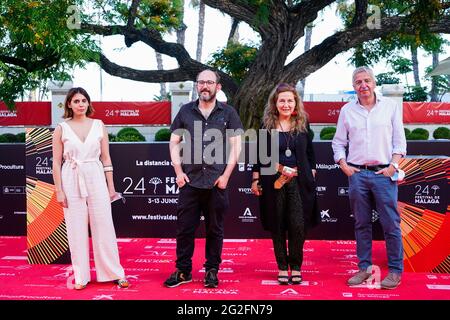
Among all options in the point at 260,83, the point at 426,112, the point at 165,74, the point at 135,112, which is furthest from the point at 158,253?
the point at 426,112

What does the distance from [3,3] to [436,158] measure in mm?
4621

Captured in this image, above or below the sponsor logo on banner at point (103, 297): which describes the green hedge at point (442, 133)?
above

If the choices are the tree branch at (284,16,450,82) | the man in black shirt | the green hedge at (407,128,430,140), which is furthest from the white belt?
the green hedge at (407,128,430,140)

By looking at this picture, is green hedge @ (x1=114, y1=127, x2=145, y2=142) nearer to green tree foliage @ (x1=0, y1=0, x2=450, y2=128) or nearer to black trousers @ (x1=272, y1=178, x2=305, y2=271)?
green tree foliage @ (x1=0, y1=0, x2=450, y2=128)

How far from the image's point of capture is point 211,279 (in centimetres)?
458

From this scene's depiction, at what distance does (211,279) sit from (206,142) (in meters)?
1.10

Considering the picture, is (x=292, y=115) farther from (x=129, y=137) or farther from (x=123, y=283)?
(x=129, y=137)

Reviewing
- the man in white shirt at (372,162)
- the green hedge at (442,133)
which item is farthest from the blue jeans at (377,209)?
the green hedge at (442,133)

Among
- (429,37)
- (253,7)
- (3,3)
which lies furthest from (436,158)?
(429,37)

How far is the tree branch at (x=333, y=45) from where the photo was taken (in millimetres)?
11469

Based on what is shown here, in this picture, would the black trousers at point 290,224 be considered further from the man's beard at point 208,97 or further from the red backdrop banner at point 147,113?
the red backdrop banner at point 147,113

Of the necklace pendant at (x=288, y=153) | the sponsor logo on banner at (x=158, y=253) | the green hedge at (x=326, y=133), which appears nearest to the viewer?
the necklace pendant at (x=288, y=153)

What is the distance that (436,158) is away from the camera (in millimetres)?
5305

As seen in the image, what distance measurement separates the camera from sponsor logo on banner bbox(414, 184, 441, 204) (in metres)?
5.44
